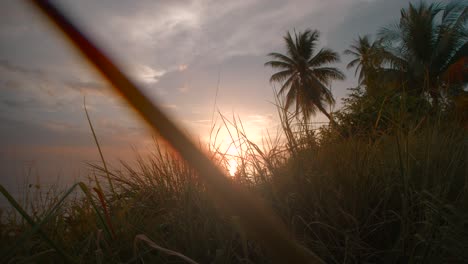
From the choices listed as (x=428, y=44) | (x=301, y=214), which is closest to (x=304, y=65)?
(x=428, y=44)

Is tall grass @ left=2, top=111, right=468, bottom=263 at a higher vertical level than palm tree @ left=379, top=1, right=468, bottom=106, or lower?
lower

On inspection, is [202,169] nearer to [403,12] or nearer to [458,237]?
[458,237]

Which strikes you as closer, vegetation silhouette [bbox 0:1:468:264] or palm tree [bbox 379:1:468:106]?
vegetation silhouette [bbox 0:1:468:264]

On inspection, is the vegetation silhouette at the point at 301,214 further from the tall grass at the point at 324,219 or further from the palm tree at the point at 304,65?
the palm tree at the point at 304,65

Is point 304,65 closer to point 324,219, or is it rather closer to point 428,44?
point 428,44

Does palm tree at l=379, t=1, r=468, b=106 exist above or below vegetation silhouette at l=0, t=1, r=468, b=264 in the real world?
above

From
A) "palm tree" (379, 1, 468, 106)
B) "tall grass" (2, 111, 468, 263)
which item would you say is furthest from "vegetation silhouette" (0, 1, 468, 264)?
"palm tree" (379, 1, 468, 106)

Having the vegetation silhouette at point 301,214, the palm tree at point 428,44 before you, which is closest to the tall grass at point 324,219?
the vegetation silhouette at point 301,214

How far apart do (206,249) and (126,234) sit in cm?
42

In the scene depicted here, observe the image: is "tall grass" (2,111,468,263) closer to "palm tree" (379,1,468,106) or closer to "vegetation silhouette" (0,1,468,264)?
"vegetation silhouette" (0,1,468,264)

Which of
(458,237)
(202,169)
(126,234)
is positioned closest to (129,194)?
(202,169)

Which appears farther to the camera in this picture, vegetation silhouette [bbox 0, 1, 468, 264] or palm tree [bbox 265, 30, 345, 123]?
palm tree [bbox 265, 30, 345, 123]

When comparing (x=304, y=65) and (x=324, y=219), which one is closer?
(x=324, y=219)

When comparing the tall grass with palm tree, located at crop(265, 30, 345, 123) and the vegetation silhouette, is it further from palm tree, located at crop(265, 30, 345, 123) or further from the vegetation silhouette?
palm tree, located at crop(265, 30, 345, 123)
